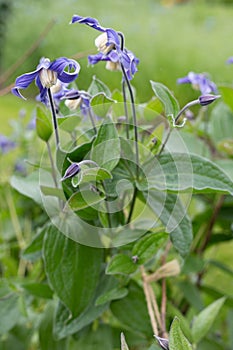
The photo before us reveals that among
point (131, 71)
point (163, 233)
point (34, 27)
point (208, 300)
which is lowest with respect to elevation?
point (208, 300)

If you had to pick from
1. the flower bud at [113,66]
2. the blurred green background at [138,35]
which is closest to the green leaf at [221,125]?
the flower bud at [113,66]

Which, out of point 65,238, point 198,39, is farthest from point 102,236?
point 198,39

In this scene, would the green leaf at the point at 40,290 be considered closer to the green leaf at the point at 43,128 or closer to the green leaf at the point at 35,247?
the green leaf at the point at 35,247

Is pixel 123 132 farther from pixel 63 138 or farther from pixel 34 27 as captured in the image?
pixel 34 27

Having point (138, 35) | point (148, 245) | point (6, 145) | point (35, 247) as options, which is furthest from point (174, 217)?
point (138, 35)

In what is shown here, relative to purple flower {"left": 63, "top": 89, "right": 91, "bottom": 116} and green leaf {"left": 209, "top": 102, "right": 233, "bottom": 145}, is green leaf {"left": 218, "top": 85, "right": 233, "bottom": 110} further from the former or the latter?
purple flower {"left": 63, "top": 89, "right": 91, "bottom": 116}

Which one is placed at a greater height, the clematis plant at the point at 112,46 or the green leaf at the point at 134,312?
the clematis plant at the point at 112,46
